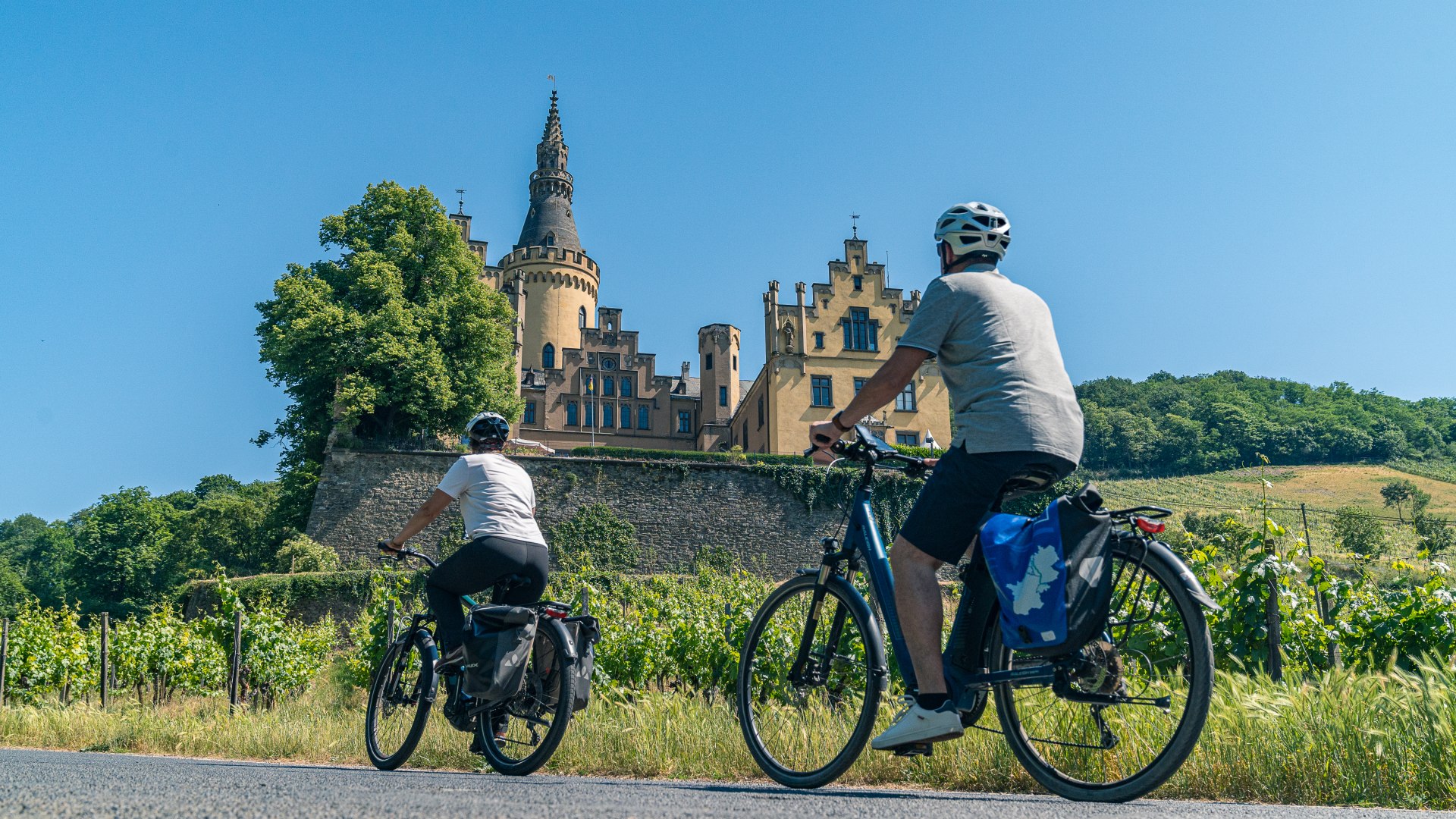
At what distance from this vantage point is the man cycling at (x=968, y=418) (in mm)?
3344

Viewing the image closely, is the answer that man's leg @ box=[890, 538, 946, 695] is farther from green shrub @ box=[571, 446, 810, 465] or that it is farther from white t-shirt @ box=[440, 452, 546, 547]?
green shrub @ box=[571, 446, 810, 465]

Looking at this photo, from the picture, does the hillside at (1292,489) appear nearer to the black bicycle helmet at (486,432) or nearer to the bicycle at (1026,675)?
the black bicycle helmet at (486,432)

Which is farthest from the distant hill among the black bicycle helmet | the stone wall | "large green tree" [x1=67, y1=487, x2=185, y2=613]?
the black bicycle helmet

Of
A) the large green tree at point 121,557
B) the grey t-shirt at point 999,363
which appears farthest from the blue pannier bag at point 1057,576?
the large green tree at point 121,557

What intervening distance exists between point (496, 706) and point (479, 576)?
2.07ft

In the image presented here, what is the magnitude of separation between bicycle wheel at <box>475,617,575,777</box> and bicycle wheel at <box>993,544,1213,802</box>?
211cm

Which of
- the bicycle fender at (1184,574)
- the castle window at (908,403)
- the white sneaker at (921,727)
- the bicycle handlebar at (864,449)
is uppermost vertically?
the castle window at (908,403)

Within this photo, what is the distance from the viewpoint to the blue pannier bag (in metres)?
3.03

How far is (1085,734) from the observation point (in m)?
3.21

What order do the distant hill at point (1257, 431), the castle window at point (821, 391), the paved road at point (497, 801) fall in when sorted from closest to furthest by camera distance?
the paved road at point (497, 801)
the castle window at point (821, 391)
the distant hill at point (1257, 431)

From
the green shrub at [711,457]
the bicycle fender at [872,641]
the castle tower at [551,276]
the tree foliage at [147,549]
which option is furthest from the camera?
the castle tower at [551,276]

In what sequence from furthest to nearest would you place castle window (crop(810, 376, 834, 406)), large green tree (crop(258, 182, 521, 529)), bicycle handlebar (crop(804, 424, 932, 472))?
castle window (crop(810, 376, 834, 406))
large green tree (crop(258, 182, 521, 529))
bicycle handlebar (crop(804, 424, 932, 472))

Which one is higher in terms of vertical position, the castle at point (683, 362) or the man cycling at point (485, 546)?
the castle at point (683, 362)

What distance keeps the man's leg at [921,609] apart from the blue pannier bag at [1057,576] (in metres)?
0.28
